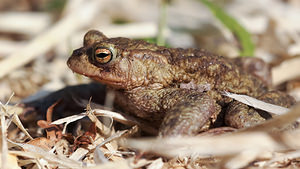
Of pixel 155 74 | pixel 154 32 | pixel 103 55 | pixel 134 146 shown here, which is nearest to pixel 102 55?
pixel 103 55

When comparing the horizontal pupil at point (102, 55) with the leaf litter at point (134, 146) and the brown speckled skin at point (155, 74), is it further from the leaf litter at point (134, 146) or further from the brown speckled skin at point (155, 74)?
the leaf litter at point (134, 146)

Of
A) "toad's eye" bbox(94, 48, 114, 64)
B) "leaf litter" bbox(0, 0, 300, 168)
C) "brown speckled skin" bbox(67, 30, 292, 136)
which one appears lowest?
"leaf litter" bbox(0, 0, 300, 168)

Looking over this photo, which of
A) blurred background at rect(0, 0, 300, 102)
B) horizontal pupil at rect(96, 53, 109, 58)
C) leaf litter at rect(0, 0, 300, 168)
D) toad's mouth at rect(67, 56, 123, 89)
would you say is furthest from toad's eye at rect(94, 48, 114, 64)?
blurred background at rect(0, 0, 300, 102)

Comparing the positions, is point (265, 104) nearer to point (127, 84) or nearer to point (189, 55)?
point (189, 55)

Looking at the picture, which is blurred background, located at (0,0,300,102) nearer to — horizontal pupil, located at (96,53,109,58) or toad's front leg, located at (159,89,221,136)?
horizontal pupil, located at (96,53,109,58)

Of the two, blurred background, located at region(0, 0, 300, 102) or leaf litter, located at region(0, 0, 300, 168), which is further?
blurred background, located at region(0, 0, 300, 102)

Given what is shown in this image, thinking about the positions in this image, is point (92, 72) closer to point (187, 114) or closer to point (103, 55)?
point (103, 55)
